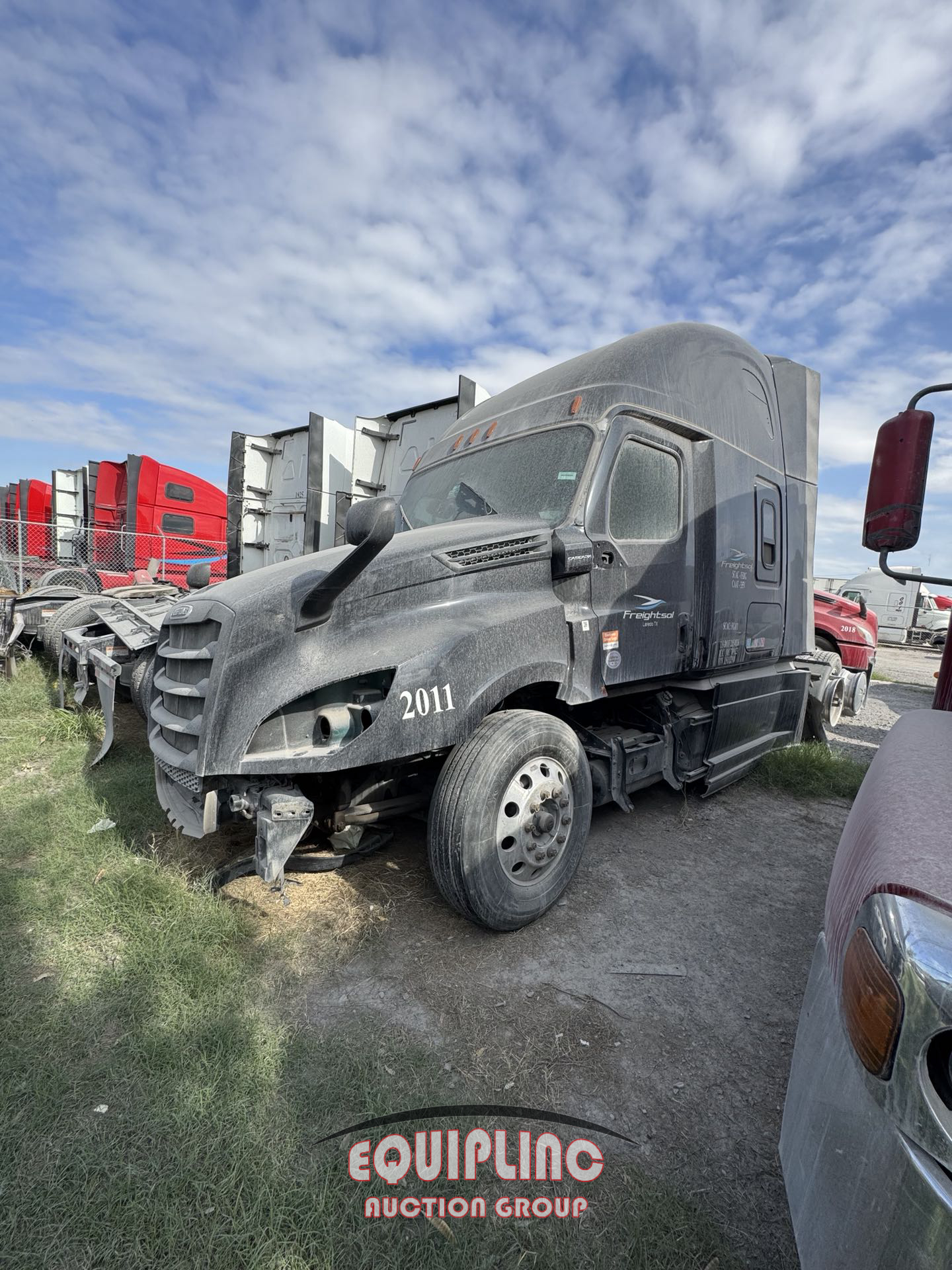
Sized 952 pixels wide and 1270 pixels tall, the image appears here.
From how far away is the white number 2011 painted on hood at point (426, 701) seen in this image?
249 centimetres

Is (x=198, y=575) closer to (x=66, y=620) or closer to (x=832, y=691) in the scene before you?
(x=66, y=620)

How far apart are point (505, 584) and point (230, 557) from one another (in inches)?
295

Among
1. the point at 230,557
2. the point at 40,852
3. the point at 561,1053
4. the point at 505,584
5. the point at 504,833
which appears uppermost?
the point at 230,557

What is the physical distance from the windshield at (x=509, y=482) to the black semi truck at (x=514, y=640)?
2cm

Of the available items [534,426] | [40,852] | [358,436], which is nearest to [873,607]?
[358,436]

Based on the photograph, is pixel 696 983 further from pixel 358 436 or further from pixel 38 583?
pixel 38 583

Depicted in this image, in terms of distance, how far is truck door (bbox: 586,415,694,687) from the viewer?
3381 millimetres

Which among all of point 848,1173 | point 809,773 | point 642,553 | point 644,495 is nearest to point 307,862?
point 848,1173

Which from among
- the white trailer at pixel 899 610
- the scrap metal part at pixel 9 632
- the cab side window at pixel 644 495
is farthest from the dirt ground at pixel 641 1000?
the white trailer at pixel 899 610

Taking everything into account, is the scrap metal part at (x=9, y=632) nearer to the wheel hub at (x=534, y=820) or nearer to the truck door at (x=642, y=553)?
the wheel hub at (x=534, y=820)

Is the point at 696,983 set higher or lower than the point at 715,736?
lower

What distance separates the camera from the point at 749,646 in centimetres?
473

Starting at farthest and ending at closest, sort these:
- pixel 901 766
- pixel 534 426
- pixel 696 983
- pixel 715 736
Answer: pixel 715 736 → pixel 534 426 → pixel 696 983 → pixel 901 766

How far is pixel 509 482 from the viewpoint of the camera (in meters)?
3.65
